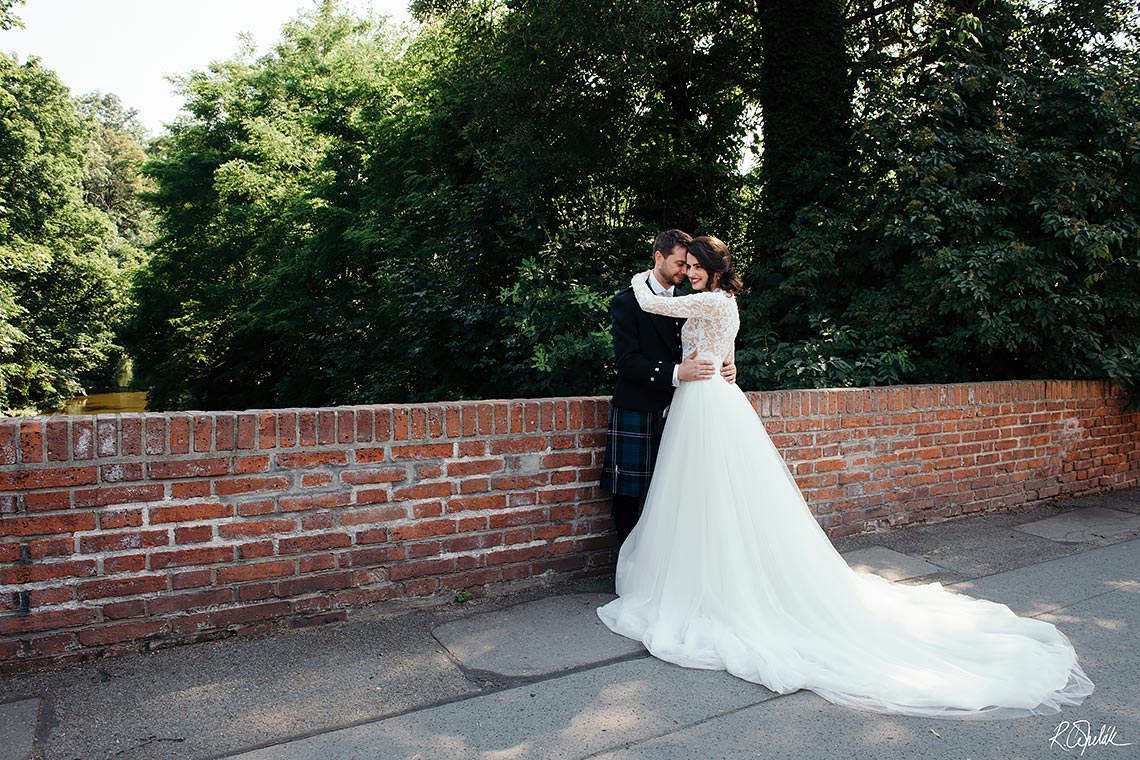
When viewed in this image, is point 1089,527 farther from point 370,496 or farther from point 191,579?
point 191,579

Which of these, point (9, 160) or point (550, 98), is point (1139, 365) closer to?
point (550, 98)

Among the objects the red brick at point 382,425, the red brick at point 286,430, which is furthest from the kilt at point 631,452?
the red brick at point 286,430

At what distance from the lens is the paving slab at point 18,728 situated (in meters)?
2.83

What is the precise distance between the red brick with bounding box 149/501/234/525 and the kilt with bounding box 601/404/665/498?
2.05m

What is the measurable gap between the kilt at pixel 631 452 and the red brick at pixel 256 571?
70.5 inches

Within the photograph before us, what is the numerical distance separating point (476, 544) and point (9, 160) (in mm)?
32080

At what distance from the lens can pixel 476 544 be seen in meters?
4.45

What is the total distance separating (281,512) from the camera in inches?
153

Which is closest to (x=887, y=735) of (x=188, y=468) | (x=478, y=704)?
(x=478, y=704)

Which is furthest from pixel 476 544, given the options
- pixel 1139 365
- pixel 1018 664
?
pixel 1139 365

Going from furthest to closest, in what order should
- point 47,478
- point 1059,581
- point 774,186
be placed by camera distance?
point 774,186 → point 1059,581 → point 47,478

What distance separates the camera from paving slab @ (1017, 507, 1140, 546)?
6117 mm

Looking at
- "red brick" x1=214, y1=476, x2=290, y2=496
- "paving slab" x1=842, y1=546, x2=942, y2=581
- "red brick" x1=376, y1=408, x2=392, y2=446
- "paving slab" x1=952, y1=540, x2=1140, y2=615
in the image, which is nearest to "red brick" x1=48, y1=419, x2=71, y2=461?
"red brick" x1=214, y1=476, x2=290, y2=496

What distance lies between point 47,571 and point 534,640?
7.06 ft
